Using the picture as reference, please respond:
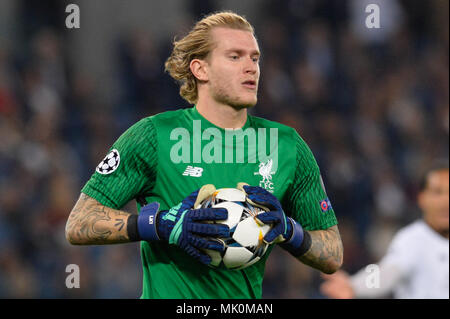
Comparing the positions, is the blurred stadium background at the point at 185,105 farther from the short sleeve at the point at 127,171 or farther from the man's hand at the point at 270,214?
the man's hand at the point at 270,214

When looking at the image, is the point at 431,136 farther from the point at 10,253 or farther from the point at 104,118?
the point at 10,253

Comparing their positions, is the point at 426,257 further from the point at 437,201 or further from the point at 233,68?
the point at 233,68

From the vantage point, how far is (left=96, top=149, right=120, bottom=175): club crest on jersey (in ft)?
12.1

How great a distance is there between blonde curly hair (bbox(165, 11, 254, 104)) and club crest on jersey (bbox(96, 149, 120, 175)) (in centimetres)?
70

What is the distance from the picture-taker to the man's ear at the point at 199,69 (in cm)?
404

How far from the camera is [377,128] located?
11445 millimetres

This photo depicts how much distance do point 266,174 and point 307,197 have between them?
0.28 metres

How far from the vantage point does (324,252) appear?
12.6 ft

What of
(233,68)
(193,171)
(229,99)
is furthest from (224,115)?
(193,171)

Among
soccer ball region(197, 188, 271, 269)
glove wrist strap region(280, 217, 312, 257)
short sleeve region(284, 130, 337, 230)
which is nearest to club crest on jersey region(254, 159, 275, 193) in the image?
short sleeve region(284, 130, 337, 230)

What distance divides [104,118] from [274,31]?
3259mm

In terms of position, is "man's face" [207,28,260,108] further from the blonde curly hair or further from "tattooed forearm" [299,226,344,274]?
"tattooed forearm" [299,226,344,274]

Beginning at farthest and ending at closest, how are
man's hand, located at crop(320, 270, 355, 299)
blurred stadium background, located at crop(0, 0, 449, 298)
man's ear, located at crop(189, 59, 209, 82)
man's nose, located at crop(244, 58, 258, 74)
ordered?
blurred stadium background, located at crop(0, 0, 449, 298) < man's hand, located at crop(320, 270, 355, 299) < man's ear, located at crop(189, 59, 209, 82) < man's nose, located at crop(244, 58, 258, 74)
